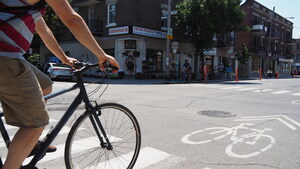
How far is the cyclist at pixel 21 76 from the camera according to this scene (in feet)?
6.15

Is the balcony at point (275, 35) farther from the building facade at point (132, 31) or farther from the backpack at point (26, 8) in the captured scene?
the backpack at point (26, 8)

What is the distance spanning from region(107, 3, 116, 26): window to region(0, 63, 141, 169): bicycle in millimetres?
21756

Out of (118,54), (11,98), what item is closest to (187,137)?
(11,98)

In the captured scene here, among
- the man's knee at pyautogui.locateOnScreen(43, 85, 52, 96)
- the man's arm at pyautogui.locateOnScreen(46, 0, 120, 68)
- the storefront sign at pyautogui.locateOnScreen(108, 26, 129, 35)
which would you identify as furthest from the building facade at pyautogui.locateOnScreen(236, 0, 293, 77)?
the man's arm at pyautogui.locateOnScreen(46, 0, 120, 68)

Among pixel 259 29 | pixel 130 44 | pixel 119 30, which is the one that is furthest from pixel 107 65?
pixel 259 29

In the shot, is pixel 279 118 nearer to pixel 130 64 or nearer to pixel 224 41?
pixel 130 64

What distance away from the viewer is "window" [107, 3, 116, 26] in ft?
78.4

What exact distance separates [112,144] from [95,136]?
0.66 feet

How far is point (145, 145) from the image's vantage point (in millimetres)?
4035

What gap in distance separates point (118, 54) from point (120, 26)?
7.96ft

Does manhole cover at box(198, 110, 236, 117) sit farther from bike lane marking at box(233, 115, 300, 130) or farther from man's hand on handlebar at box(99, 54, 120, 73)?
man's hand on handlebar at box(99, 54, 120, 73)

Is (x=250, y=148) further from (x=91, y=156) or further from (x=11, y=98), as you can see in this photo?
(x=11, y=98)

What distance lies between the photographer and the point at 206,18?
75.0 feet

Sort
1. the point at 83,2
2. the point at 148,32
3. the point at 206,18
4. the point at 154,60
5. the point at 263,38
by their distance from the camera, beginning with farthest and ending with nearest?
the point at 263,38 → the point at 154,60 → the point at 83,2 → the point at 148,32 → the point at 206,18
